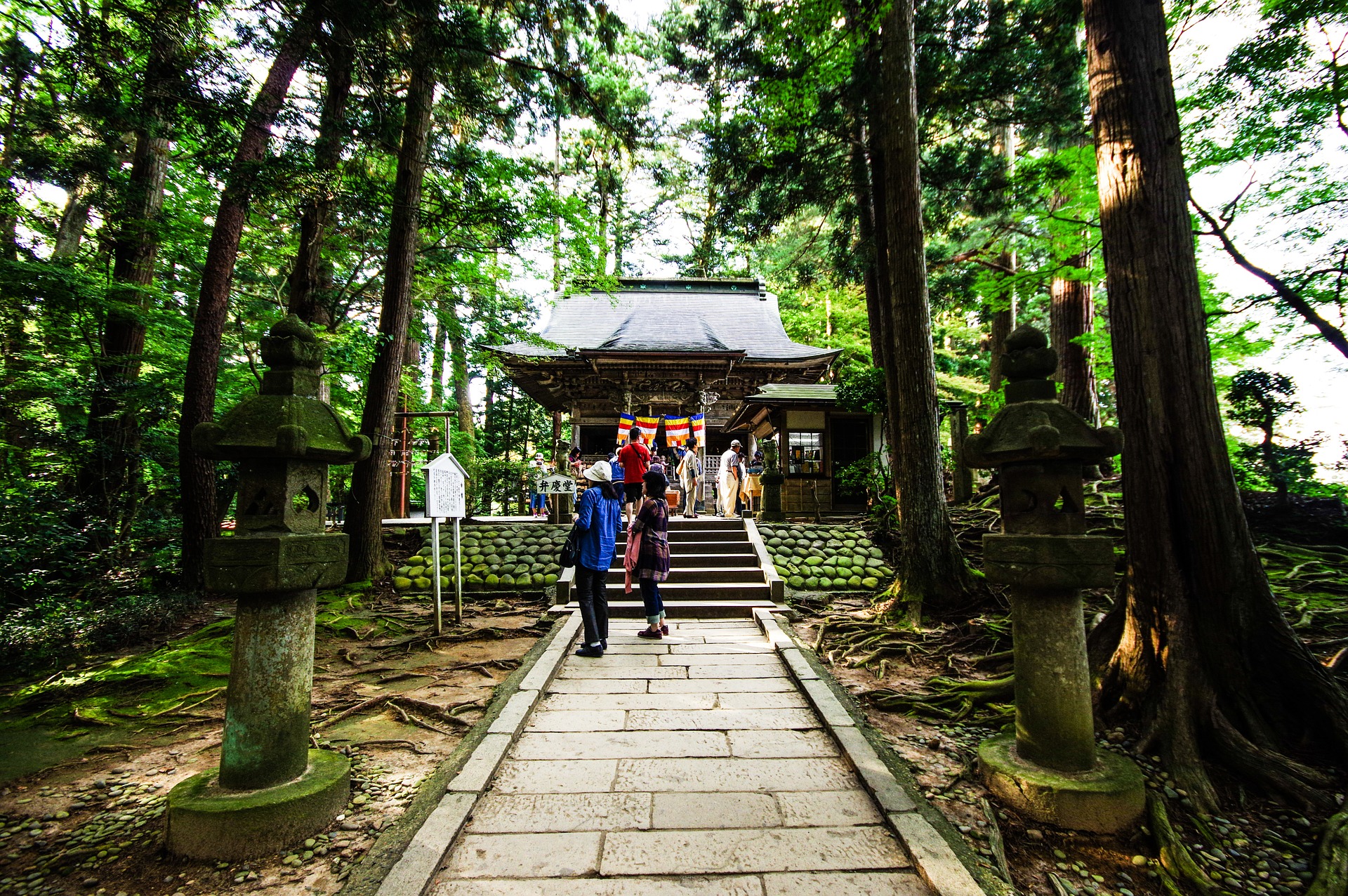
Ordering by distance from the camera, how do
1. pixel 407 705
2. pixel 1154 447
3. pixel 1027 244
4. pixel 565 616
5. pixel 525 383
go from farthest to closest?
pixel 525 383, pixel 1027 244, pixel 565 616, pixel 407 705, pixel 1154 447

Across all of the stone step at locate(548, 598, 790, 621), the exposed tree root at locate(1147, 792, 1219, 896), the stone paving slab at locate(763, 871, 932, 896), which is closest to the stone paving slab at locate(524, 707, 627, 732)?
the stone paving slab at locate(763, 871, 932, 896)

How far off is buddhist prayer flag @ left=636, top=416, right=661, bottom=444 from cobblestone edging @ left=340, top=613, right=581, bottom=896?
354 inches

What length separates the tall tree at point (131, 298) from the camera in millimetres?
5168

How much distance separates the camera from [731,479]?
1143cm

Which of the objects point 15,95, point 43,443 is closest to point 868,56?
point 15,95

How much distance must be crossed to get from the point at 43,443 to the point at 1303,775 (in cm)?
1111

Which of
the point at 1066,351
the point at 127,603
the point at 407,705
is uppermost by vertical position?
the point at 1066,351

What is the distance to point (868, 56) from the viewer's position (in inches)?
280

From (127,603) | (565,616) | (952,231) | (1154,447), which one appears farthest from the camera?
(952,231)

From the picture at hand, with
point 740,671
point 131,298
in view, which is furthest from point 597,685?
point 131,298

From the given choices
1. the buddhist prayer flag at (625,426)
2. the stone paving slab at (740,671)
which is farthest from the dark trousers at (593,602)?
the buddhist prayer flag at (625,426)

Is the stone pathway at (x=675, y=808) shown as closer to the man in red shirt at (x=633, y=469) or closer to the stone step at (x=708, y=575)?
the stone step at (x=708, y=575)

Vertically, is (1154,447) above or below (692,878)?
above

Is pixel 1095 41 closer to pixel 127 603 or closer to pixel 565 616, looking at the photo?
pixel 565 616
